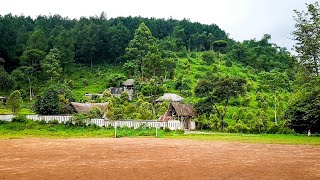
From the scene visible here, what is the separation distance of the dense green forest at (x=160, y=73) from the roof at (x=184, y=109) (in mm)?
967

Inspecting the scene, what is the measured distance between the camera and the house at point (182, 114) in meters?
47.9

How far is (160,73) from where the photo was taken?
77250 mm

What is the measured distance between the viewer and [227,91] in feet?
159

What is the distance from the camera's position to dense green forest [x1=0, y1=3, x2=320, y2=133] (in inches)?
1554

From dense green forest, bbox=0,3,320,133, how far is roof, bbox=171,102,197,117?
3.17 feet

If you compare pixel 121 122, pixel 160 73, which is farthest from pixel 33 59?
pixel 121 122

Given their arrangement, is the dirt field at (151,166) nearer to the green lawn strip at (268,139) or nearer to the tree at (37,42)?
the green lawn strip at (268,139)

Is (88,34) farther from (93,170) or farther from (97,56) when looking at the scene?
(93,170)

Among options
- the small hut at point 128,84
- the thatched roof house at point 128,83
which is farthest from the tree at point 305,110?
the thatched roof house at point 128,83

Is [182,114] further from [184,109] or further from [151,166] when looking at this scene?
[151,166]

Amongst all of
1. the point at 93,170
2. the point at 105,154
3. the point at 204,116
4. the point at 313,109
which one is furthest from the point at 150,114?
the point at 93,170

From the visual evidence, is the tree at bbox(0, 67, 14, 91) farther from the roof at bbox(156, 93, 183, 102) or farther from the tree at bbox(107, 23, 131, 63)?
the tree at bbox(107, 23, 131, 63)

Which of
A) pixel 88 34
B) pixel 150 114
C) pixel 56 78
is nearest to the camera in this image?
pixel 150 114

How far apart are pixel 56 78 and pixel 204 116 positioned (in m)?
37.0
